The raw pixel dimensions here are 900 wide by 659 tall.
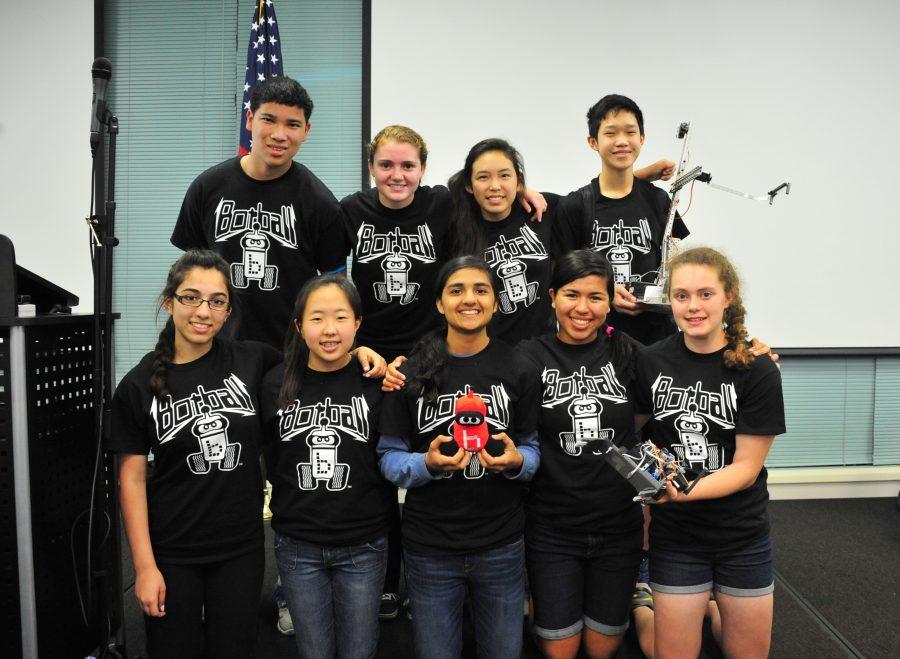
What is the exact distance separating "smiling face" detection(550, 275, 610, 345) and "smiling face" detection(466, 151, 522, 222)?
1.61 ft

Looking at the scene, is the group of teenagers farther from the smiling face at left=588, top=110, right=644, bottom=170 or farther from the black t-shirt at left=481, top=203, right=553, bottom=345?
the smiling face at left=588, top=110, right=644, bottom=170

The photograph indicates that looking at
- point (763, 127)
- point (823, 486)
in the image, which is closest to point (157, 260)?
point (763, 127)

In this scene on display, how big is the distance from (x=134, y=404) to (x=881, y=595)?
11.0 feet

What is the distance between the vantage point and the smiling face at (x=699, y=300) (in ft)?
6.12

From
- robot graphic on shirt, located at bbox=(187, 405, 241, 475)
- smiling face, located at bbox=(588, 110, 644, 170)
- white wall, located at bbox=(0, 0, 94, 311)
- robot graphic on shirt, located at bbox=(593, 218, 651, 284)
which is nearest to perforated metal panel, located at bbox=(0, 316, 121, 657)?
robot graphic on shirt, located at bbox=(187, 405, 241, 475)

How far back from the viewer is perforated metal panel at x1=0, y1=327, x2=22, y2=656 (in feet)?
5.82

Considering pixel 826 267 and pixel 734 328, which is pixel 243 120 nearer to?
pixel 734 328

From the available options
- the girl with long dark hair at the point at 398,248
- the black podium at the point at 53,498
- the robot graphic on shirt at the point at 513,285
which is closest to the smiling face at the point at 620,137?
the girl with long dark hair at the point at 398,248

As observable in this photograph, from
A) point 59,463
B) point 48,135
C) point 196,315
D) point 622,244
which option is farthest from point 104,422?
point 48,135

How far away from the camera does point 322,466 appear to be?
1.80m

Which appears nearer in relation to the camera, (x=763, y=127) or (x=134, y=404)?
(x=134, y=404)

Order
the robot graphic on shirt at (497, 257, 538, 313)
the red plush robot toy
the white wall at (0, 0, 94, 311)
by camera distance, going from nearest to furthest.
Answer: the red plush robot toy
the robot graphic on shirt at (497, 257, 538, 313)
the white wall at (0, 0, 94, 311)

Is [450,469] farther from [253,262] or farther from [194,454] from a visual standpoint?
[253,262]

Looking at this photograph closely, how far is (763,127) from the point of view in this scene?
4.02 meters
